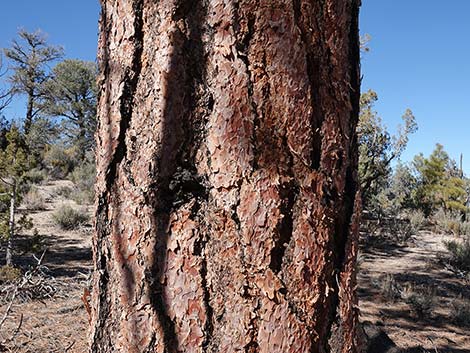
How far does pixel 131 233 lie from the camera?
1107 mm

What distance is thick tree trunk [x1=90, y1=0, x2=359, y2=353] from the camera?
41.1 inches

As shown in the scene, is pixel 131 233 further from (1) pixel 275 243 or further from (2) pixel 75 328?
(2) pixel 75 328

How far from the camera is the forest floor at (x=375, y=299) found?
4566 millimetres

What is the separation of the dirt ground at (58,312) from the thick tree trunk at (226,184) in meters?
1.68

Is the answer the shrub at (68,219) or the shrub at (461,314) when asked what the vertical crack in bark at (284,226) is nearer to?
the shrub at (461,314)

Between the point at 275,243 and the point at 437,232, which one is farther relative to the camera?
the point at 437,232

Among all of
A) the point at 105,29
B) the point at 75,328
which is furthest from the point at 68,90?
the point at 105,29

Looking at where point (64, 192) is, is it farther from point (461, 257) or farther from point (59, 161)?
point (461, 257)

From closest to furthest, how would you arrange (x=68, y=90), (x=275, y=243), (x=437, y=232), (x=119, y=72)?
(x=275, y=243) → (x=119, y=72) → (x=437, y=232) → (x=68, y=90)

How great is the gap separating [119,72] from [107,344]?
0.67 meters

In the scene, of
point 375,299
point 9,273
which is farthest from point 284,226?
point 375,299

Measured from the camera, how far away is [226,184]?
1062 mm

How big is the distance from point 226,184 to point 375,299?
644 centimetres

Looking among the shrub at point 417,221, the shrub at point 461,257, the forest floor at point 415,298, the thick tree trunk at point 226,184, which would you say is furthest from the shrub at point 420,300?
the shrub at point 417,221
